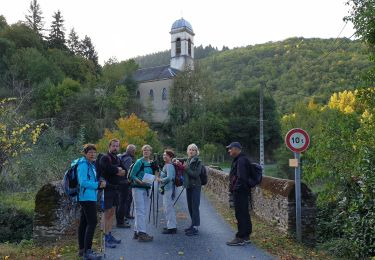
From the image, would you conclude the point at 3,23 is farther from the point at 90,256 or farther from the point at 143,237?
the point at 90,256

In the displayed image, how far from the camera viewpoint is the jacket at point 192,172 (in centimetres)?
907

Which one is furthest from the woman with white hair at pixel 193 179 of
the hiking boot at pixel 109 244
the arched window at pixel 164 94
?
the arched window at pixel 164 94

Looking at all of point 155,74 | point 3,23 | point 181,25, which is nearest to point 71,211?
point 155,74

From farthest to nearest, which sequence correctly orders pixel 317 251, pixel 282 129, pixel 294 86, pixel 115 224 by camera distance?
pixel 282 129, pixel 294 86, pixel 115 224, pixel 317 251

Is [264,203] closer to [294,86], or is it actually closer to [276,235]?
[276,235]

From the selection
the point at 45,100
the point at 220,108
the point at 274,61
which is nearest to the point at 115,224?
the point at 274,61

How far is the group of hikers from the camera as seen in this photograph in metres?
6.79

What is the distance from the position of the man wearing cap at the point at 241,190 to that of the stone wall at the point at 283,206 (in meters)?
1.18

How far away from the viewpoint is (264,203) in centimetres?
1087

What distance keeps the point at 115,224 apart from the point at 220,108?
50.5 metres

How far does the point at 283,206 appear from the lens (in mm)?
9266

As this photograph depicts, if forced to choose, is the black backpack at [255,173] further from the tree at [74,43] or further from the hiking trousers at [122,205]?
the tree at [74,43]

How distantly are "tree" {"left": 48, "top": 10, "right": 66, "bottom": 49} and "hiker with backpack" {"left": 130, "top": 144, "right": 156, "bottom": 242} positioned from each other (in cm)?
6471

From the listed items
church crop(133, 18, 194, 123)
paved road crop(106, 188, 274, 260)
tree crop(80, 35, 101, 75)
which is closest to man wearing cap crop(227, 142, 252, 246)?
paved road crop(106, 188, 274, 260)
